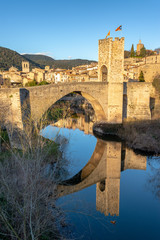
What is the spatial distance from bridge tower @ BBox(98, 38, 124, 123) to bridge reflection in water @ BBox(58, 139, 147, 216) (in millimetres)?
2428

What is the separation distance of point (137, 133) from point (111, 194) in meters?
5.57

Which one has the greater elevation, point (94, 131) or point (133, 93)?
point (133, 93)

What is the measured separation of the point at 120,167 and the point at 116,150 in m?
1.81

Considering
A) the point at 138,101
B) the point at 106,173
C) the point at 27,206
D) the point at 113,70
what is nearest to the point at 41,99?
the point at 106,173

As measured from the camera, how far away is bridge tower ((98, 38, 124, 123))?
11.9 meters

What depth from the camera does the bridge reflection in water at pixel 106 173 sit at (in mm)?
6148

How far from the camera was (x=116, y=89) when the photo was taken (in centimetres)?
1259

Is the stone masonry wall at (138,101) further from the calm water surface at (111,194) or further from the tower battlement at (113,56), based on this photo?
→ the calm water surface at (111,194)

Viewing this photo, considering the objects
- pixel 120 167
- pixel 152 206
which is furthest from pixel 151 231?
pixel 120 167

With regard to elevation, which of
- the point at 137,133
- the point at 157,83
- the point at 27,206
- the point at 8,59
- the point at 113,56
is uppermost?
the point at 8,59

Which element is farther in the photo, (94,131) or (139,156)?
(94,131)

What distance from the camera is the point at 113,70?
475 inches

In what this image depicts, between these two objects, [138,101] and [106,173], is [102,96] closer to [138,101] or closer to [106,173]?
[138,101]

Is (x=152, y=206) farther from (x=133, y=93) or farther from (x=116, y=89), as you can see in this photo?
(x=133, y=93)
